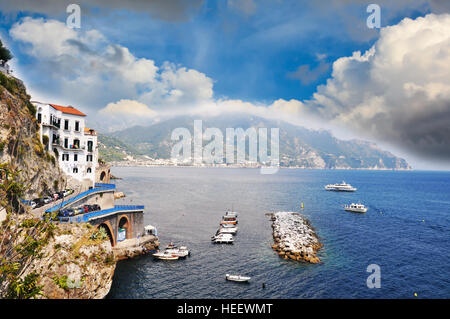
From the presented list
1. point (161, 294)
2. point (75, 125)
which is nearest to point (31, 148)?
point (75, 125)

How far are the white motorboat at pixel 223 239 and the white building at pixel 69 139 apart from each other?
110ft

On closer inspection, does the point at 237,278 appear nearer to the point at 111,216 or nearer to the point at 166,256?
the point at 166,256

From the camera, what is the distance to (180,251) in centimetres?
5909

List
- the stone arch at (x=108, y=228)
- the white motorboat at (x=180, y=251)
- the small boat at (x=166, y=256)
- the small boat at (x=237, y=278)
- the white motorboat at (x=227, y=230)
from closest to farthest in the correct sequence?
the small boat at (x=237, y=278) → the stone arch at (x=108, y=228) → the small boat at (x=166, y=256) → the white motorboat at (x=180, y=251) → the white motorboat at (x=227, y=230)

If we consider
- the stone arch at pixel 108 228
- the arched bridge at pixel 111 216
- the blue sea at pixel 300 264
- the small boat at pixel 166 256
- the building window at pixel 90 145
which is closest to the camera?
the blue sea at pixel 300 264

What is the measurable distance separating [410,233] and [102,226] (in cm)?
8455

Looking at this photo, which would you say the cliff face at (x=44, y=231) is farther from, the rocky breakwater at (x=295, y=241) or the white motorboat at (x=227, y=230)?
the white motorboat at (x=227, y=230)

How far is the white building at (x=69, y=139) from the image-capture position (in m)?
57.3

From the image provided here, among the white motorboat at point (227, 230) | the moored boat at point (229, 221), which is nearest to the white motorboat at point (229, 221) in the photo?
the moored boat at point (229, 221)

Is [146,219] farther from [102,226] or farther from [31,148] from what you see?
[31,148]
